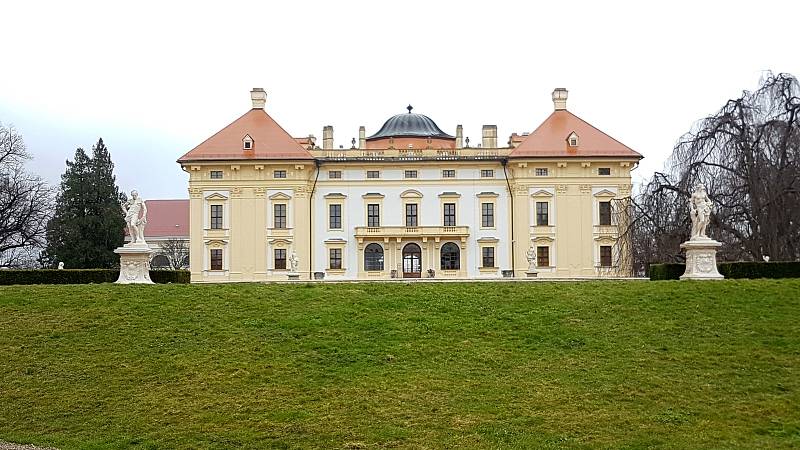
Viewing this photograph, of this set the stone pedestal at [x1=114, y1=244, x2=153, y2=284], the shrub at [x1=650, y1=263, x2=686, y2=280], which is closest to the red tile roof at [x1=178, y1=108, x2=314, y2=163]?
the stone pedestal at [x1=114, y1=244, x2=153, y2=284]

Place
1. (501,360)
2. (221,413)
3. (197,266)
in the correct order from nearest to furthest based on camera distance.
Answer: (221,413)
(501,360)
(197,266)

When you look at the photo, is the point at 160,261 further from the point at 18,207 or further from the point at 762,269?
the point at 762,269

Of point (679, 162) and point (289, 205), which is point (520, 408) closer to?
point (679, 162)

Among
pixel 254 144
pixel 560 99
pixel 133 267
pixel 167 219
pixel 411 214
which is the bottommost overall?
pixel 133 267

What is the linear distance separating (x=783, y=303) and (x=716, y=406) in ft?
22.9

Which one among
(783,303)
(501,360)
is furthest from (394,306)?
(783,303)

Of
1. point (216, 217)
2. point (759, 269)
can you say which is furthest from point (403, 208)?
point (759, 269)

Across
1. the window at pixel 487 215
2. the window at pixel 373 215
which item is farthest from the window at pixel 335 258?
the window at pixel 487 215

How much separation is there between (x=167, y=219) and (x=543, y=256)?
48318 millimetres

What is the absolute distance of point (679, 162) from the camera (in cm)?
3052

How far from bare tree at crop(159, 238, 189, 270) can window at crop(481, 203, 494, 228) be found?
114ft

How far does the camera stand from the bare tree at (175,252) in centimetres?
7575

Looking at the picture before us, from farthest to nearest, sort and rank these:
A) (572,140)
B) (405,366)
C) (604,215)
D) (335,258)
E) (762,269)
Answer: (335,258), (572,140), (604,215), (762,269), (405,366)

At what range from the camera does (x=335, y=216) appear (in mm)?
49844
